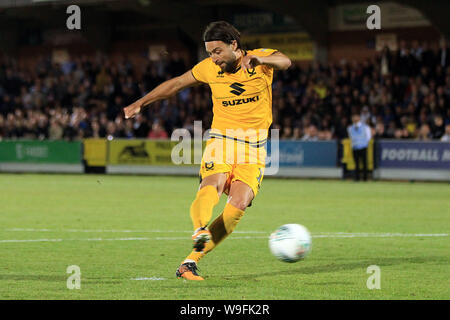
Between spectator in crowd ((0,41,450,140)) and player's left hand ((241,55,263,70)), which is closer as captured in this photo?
player's left hand ((241,55,263,70))

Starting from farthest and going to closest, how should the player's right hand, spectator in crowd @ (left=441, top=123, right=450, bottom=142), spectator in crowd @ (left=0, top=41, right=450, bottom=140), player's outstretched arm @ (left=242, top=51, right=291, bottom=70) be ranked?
spectator in crowd @ (left=0, top=41, right=450, bottom=140), spectator in crowd @ (left=441, top=123, right=450, bottom=142), the player's right hand, player's outstretched arm @ (left=242, top=51, right=291, bottom=70)

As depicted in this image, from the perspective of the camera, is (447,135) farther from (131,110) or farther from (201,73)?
(131,110)

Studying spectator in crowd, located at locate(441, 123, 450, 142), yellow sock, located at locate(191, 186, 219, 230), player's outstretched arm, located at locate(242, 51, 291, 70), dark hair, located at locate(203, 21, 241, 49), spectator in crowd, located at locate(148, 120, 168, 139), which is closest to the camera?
player's outstretched arm, located at locate(242, 51, 291, 70)

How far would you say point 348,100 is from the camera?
102 ft

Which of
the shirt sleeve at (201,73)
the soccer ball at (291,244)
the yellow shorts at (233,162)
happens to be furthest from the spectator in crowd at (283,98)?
the soccer ball at (291,244)

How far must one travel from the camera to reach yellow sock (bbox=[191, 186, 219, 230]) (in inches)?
318

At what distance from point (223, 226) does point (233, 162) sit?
2.09ft

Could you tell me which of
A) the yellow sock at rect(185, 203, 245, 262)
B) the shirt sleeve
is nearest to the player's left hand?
the shirt sleeve

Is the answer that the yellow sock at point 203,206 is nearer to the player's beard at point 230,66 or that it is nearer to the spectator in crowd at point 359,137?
the player's beard at point 230,66

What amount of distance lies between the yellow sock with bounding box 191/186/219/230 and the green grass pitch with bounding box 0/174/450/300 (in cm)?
57

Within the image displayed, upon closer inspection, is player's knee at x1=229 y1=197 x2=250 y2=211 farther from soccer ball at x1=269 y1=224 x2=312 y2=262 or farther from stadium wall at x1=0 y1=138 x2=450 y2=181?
stadium wall at x1=0 y1=138 x2=450 y2=181
